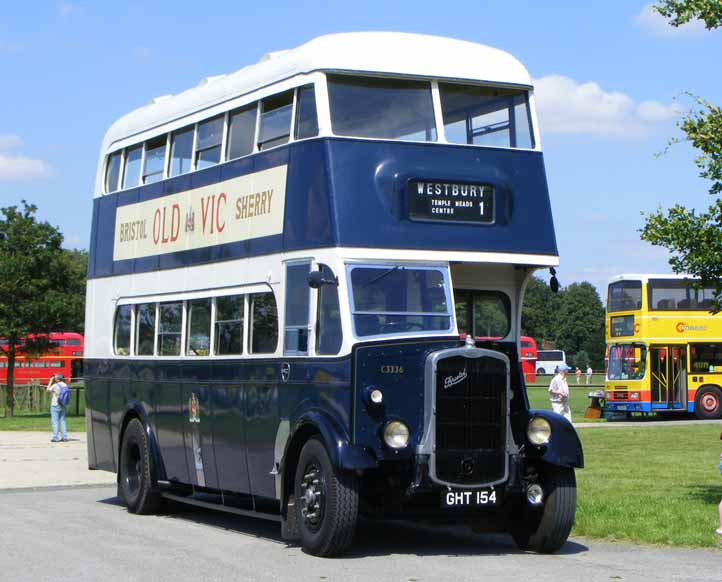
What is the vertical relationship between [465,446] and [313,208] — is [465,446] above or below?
below

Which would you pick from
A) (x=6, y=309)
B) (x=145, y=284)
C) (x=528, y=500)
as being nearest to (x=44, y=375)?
(x=6, y=309)

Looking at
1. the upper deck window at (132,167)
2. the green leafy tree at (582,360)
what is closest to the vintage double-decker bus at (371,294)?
the upper deck window at (132,167)

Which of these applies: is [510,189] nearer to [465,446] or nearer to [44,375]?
[465,446]

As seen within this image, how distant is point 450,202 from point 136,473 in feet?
20.9

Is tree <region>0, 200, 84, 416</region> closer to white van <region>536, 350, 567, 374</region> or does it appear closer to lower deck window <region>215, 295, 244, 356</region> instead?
lower deck window <region>215, 295, 244, 356</region>

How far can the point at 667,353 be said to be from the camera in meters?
46.0

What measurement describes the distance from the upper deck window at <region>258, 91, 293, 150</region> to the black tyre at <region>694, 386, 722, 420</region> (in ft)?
111

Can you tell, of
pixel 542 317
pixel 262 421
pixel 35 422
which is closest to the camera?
pixel 262 421

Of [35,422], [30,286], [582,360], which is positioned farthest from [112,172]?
[582,360]

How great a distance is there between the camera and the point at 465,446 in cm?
1245

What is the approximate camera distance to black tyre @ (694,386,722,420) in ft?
150

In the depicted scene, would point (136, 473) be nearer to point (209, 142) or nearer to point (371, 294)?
point (209, 142)

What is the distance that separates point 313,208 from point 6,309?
36.0 metres

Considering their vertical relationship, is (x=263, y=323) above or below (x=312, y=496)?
above
